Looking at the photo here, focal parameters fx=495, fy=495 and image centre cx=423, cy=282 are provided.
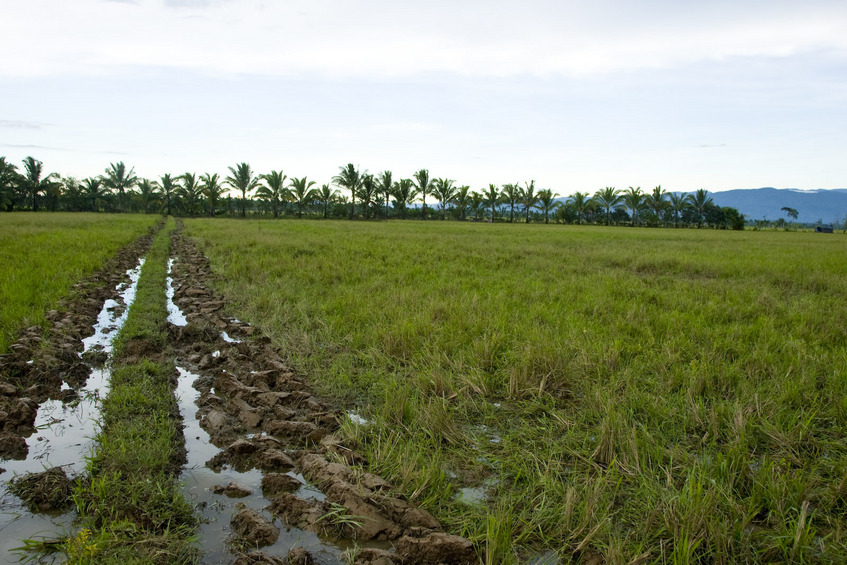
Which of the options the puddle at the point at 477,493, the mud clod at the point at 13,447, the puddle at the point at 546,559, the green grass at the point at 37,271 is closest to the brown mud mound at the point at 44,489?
the mud clod at the point at 13,447

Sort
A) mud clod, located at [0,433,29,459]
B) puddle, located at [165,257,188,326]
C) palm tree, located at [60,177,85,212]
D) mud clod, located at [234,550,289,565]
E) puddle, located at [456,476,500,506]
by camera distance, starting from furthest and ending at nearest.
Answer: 1. palm tree, located at [60,177,85,212]
2. puddle, located at [165,257,188,326]
3. mud clod, located at [0,433,29,459]
4. puddle, located at [456,476,500,506]
5. mud clod, located at [234,550,289,565]

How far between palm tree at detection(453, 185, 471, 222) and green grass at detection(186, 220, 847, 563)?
5101cm

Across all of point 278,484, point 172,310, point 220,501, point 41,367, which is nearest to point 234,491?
point 220,501

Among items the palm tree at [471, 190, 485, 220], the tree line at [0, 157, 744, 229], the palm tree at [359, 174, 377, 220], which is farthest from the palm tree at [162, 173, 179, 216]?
the palm tree at [471, 190, 485, 220]

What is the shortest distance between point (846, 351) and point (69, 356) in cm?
708

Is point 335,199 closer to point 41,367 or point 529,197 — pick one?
point 529,197

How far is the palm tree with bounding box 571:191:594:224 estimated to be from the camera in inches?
2372

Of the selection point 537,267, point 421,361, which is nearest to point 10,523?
point 421,361

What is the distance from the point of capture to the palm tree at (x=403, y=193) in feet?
180

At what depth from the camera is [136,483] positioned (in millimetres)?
2443

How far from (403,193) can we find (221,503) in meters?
53.9

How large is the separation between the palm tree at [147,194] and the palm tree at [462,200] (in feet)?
106

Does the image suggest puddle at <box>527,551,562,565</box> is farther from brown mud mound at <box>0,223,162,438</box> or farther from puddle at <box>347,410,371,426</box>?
brown mud mound at <box>0,223,162,438</box>

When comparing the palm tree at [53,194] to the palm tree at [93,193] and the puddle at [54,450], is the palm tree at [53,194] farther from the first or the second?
the puddle at [54,450]
